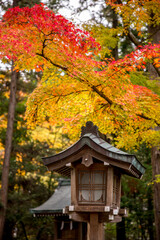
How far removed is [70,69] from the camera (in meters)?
5.44

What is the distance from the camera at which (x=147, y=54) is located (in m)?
5.71

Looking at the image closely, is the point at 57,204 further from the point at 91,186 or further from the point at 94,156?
the point at 94,156

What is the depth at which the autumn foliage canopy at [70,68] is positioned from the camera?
531cm

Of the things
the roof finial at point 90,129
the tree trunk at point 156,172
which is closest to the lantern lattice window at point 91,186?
the roof finial at point 90,129

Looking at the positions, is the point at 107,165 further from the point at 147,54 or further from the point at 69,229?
the point at 69,229

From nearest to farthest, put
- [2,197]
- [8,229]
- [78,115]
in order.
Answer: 1. [78,115]
2. [2,197]
3. [8,229]

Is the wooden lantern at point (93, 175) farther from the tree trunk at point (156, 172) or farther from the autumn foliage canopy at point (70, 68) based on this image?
the tree trunk at point (156, 172)

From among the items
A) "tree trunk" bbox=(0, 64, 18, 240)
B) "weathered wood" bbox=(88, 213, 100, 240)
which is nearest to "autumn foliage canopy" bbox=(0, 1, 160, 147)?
"weathered wood" bbox=(88, 213, 100, 240)

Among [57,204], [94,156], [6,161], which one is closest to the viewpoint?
[94,156]

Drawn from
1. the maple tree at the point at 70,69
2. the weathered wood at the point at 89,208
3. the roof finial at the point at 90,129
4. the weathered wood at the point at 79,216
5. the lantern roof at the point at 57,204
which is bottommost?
the weathered wood at the point at 79,216

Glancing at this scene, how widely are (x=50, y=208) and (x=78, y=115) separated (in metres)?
6.14

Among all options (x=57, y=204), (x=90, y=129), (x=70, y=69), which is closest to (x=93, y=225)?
(x=90, y=129)

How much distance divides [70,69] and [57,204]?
818 centimetres

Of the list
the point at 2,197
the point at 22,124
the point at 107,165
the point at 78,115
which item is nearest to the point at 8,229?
the point at 2,197
